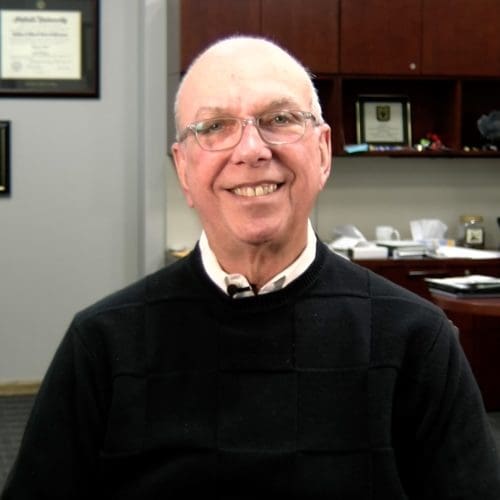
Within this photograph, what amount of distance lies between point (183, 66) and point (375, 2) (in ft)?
3.35

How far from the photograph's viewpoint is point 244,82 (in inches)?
49.6

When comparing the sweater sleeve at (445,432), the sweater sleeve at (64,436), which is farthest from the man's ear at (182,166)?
the sweater sleeve at (445,432)

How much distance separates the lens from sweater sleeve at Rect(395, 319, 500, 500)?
120cm

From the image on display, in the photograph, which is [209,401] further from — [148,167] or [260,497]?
[148,167]

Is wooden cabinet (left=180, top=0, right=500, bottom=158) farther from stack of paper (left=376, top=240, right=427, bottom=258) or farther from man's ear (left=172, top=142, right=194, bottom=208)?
man's ear (left=172, top=142, right=194, bottom=208)

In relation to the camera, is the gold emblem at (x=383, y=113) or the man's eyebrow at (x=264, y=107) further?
the gold emblem at (x=383, y=113)

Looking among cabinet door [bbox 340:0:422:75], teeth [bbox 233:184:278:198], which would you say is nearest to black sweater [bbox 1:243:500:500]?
teeth [bbox 233:184:278:198]

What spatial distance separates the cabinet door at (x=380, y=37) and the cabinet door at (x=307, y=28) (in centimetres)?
6

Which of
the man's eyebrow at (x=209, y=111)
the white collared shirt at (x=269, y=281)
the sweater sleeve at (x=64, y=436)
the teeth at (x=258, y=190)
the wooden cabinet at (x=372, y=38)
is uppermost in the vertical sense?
the wooden cabinet at (x=372, y=38)

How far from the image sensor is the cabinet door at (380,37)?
4.38m

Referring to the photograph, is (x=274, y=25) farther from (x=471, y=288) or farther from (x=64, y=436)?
(x=64, y=436)

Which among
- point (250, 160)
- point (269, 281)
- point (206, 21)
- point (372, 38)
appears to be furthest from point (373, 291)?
point (372, 38)

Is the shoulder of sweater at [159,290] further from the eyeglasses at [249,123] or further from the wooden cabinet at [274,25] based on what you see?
the wooden cabinet at [274,25]

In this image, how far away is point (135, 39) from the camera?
476 cm
